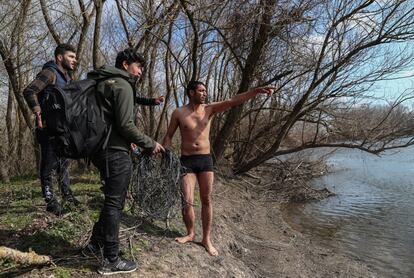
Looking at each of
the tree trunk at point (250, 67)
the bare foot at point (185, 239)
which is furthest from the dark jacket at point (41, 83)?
the tree trunk at point (250, 67)

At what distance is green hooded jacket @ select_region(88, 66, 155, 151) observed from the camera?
3.52 m

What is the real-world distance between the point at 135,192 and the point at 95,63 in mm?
5335

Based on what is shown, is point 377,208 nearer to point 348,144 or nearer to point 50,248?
point 348,144

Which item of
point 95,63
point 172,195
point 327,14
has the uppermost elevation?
point 327,14

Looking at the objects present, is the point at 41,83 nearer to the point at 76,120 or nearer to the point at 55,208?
the point at 55,208

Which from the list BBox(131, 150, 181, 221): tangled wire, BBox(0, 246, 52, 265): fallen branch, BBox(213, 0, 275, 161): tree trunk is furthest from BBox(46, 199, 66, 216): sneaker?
BBox(213, 0, 275, 161): tree trunk

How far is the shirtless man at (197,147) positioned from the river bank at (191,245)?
0.39 m

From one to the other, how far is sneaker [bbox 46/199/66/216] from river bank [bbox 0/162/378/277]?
0.09 metres

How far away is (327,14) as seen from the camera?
32.2 ft

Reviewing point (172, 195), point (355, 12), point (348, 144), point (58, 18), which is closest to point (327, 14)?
point (355, 12)

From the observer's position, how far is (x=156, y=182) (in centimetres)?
458

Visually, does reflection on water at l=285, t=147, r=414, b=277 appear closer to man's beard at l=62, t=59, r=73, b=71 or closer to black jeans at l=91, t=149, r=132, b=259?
black jeans at l=91, t=149, r=132, b=259

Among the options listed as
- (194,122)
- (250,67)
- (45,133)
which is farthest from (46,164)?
(250,67)

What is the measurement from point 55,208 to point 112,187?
62.8 inches
